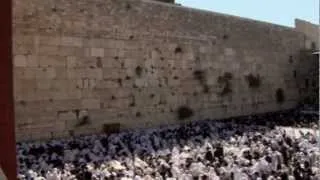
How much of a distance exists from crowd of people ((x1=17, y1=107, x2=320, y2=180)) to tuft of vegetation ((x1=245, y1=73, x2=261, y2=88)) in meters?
4.24

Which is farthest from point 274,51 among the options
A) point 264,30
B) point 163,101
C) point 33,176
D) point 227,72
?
point 33,176

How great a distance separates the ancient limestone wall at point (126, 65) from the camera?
1025cm

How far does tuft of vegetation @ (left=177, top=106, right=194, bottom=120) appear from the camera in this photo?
13.7 meters

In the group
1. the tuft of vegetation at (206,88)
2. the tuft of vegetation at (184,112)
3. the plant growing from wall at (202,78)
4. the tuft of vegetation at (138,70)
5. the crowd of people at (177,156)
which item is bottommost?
the crowd of people at (177,156)

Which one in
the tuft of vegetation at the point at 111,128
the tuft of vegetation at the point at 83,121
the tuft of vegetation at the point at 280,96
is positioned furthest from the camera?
the tuft of vegetation at the point at 280,96

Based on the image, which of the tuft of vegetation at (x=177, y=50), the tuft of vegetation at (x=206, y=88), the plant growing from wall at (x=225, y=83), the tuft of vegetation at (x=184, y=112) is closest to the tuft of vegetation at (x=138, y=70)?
the tuft of vegetation at (x=177, y=50)

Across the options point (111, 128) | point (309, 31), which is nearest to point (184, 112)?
point (111, 128)

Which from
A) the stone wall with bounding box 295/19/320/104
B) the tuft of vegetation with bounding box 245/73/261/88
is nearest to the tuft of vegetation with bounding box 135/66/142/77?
the tuft of vegetation with bounding box 245/73/261/88

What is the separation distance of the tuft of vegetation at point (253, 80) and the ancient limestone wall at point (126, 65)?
0.21 ft

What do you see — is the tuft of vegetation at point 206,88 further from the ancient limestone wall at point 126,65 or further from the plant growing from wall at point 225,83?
the plant growing from wall at point 225,83

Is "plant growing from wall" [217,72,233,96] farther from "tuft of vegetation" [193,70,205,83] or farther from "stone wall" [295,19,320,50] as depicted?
"stone wall" [295,19,320,50]

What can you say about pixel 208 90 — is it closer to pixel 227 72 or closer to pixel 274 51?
pixel 227 72

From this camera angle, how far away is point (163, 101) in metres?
13.2

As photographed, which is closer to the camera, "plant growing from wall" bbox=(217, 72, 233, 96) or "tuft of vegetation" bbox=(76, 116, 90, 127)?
"tuft of vegetation" bbox=(76, 116, 90, 127)
